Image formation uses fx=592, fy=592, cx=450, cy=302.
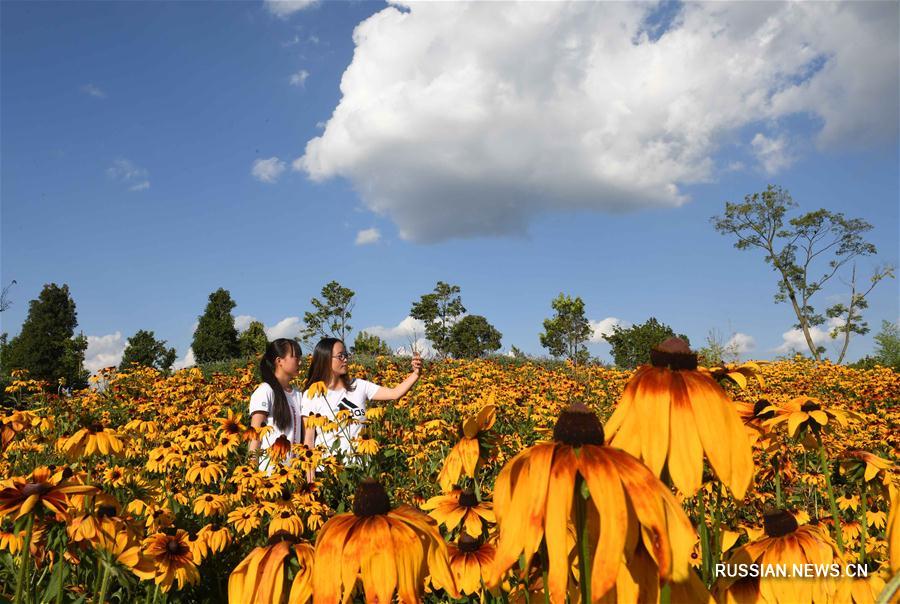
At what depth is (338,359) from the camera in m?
6.22

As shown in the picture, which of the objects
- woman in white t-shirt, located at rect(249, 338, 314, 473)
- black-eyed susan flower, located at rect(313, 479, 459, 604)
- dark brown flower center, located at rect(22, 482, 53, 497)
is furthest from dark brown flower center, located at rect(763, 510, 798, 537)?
woman in white t-shirt, located at rect(249, 338, 314, 473)

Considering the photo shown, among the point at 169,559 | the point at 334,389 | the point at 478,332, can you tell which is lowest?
the point at 169,559

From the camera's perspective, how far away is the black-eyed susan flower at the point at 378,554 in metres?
1.21

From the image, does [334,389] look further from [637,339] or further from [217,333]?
[217,333]

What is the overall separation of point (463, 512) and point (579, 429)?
A: 1.22 metres

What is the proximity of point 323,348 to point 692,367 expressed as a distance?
534cm

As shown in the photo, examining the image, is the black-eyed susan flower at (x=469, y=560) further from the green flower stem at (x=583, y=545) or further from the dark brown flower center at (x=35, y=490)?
the dark brown flower center at (x=35, y=490)

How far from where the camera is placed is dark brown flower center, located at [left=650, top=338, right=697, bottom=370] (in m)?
1.25

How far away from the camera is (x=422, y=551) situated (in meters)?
1.29

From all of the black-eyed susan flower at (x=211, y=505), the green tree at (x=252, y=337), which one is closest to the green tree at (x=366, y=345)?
the green tree at (x=252, y=337)

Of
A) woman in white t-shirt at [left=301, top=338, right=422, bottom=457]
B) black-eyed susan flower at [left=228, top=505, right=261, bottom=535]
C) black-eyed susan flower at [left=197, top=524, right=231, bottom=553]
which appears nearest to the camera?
black-eyed susan flower at [left=197, top=524, right=231, bottom=553]

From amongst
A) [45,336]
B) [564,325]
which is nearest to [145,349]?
[45,336]

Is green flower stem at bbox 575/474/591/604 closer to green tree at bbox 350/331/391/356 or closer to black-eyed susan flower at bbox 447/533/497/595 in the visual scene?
black-eyed susan flower at bbox 447/533/497/595

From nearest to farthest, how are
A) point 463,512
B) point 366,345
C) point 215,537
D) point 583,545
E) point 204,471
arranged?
point 583,545, point 463,512, point 215,537, point 204,471, point 366,345
